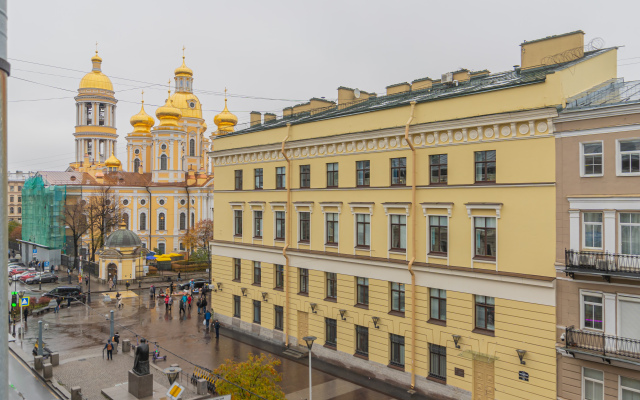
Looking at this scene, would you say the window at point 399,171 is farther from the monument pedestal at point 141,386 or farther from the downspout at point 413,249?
the monument pedestal at point 141,386

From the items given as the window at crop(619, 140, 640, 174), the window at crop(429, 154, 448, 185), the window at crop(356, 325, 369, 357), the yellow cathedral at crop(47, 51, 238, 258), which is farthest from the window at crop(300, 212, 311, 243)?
A: the yellow cathedral at crop(47, 51, 238, 258)

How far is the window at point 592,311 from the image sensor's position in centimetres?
1596

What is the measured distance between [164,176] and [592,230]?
234ft

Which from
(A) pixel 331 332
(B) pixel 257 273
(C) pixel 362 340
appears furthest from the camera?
(B) pixel 257 273

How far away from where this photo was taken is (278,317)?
28.2 m

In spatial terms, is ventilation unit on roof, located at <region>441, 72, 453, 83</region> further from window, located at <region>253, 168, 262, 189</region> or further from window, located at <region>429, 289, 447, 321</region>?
window, located at <region>429, 289, 447, 321</region>

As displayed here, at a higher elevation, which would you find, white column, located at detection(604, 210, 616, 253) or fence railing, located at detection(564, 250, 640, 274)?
white column, located at detection(604, 210, 616, 253)

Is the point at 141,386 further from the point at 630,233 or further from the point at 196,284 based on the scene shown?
the point at 196,284

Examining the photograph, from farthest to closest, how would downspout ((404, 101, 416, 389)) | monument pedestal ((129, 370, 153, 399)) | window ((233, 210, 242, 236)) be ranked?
window ((233, 210, 242, 236))
downspout ((404, 101, 416, 389))
monument pedestal ((129, 370, 153, 399))

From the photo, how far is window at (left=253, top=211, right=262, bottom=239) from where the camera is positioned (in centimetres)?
2958

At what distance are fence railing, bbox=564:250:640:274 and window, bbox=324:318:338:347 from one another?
12249mm

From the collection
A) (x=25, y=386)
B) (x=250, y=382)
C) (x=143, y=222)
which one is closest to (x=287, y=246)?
(x=250, y=382)

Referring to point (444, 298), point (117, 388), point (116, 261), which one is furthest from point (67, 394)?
point (116, 261)

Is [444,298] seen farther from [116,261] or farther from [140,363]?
[116,261]
